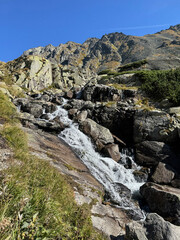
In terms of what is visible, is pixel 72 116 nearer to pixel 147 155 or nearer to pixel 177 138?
pixel 147 155

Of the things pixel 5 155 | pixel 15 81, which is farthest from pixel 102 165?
pixel 15 81

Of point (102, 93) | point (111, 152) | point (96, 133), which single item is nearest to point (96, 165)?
point (111, 152)

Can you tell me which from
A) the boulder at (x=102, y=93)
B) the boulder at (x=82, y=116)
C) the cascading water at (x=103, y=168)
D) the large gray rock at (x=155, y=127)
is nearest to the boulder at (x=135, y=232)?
the cascading water at (x=103, y=168)

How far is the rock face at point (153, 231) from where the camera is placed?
16.1ft

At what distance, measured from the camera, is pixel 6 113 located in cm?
1307

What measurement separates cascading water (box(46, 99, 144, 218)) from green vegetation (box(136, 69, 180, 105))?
14015 millimetres

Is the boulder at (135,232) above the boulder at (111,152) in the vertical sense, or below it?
above

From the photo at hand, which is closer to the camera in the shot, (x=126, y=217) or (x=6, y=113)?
(x=126, y=217)

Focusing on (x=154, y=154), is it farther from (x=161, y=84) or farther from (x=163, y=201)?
(x=161, y=84)

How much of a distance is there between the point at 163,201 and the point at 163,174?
4.44 m

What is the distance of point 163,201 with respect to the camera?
955cm

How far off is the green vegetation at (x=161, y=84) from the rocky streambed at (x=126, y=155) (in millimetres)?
4031

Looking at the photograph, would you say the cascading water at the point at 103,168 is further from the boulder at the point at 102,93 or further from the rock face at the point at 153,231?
the boulder at the point at 102,93

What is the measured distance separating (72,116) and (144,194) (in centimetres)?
1563
